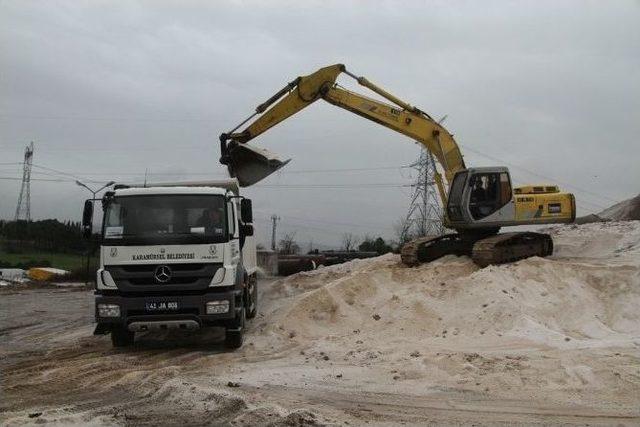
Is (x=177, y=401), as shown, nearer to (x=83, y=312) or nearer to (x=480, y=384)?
(x=480, y=384)

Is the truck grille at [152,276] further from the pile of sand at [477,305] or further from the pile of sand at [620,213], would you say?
the pile of sand at [620,213]

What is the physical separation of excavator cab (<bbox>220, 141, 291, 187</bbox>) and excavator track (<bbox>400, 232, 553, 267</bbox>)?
14.5ft

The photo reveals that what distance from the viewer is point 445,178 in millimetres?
19031

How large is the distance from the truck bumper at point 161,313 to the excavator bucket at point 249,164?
7.00m

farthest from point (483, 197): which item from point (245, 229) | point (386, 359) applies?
point (386, 359)

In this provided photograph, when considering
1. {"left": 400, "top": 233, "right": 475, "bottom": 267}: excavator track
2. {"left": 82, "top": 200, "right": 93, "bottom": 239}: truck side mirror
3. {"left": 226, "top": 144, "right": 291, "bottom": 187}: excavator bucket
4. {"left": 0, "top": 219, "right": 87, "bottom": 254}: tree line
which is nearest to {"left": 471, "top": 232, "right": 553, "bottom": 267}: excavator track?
{"left": 400, "top": 233, "right": 475, "bottom": 267}: excavator track

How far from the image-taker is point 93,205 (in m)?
12.1

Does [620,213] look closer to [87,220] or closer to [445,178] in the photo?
[445,178]

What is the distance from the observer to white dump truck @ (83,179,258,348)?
11.4m

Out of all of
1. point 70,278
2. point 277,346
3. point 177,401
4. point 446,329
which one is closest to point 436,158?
point 446,329

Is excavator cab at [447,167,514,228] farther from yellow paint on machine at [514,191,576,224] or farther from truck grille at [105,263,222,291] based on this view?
truck grille at [105,263,222,291]

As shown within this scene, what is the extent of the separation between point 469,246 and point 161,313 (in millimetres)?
10175

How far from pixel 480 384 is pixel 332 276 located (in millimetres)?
12936

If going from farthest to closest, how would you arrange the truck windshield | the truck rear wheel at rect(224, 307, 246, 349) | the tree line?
the tree line, the truck rear wheel at rect(224, 307, 246, 349), the truck windshield
